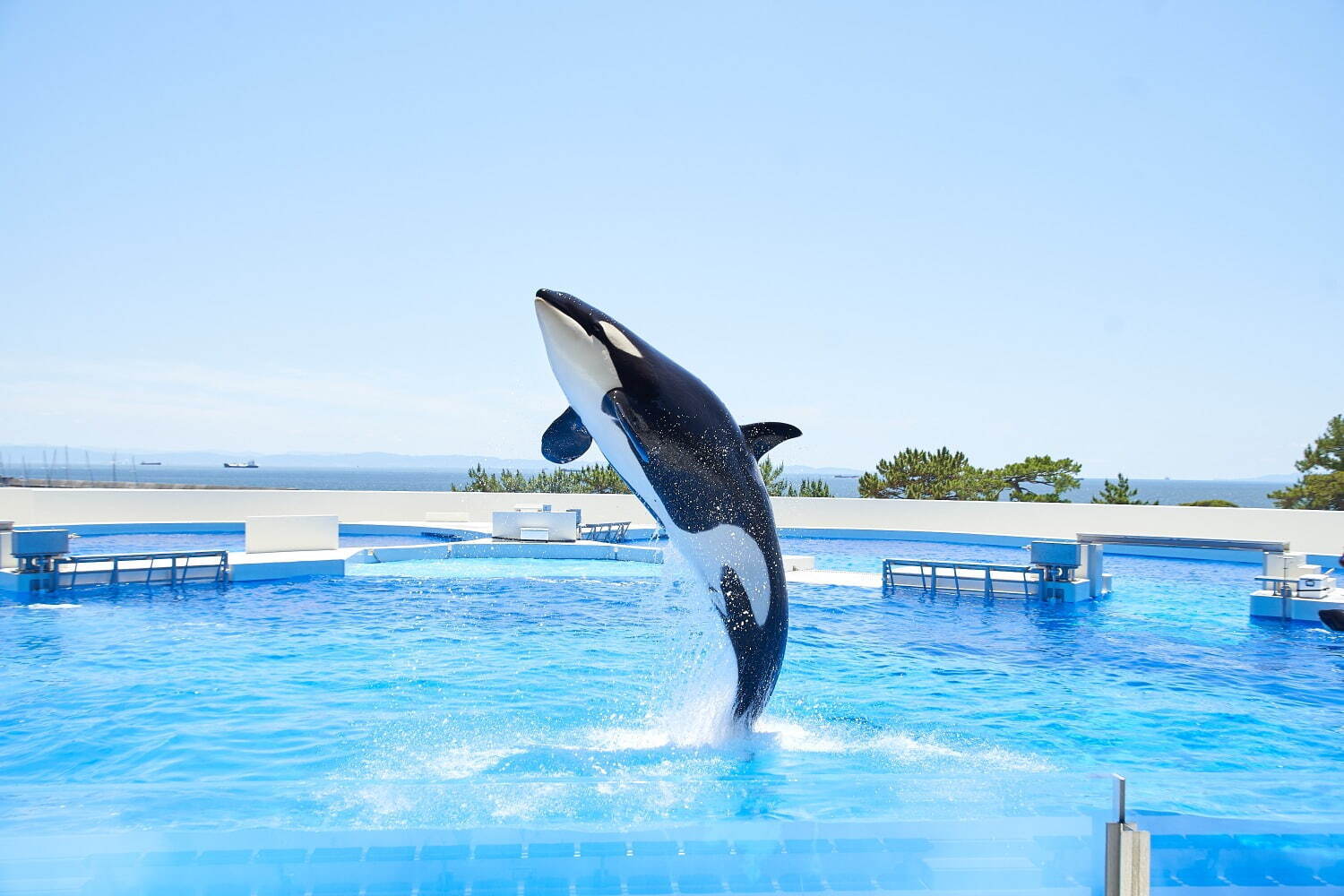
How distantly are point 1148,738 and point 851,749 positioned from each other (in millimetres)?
2245

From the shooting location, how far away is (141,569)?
12.6m

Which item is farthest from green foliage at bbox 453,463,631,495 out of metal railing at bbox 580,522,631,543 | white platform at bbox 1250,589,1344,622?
white platform at bbox 1250,589,1344,622

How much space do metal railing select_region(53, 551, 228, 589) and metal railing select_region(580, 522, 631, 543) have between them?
6.36 meters

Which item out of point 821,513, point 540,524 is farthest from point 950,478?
point 540,524

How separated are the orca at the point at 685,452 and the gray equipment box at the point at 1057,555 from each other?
8484 millimetres

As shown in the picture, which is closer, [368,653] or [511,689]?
[511,689]

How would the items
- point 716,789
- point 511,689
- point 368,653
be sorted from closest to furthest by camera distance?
point 716,789
point 511,689
point 368,653

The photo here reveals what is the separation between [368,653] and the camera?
885cm

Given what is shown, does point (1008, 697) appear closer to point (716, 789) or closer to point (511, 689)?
point (511, 689)

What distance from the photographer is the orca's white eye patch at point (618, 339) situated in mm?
4152

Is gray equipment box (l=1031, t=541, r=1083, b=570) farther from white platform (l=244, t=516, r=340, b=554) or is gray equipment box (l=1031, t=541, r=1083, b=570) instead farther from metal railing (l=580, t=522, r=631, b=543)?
white platform (l=244, t=516, r=340, b=554)

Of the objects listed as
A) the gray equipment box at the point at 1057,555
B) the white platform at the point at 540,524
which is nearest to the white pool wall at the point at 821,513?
the white platform at the point at 540,524

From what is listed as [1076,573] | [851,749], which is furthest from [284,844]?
[1076,573]

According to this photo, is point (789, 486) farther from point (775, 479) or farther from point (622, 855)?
point (622, 855)
